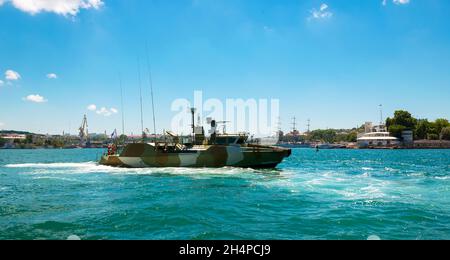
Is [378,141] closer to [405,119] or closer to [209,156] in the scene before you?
[405,119]

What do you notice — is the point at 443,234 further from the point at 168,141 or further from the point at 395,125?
the point at 395,125

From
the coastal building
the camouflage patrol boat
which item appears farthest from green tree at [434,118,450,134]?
the camouflage patrol boat

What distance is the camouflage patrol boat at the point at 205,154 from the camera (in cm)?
3684

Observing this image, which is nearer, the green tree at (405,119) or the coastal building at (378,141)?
the coastal building at (378,141)

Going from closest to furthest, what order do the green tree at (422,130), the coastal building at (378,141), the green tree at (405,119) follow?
1. the coastal building at (378,141)
2. the green tree at (422,130)
3. the green tree at (405,119)

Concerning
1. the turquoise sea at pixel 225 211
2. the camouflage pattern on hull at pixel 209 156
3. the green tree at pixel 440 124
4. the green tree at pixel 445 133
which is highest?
the green tree at pixel 440 124

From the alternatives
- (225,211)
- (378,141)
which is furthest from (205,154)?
(378,141)

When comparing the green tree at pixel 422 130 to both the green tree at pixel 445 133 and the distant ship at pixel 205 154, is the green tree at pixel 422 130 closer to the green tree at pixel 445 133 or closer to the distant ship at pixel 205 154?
the green tree at pixel 445 133

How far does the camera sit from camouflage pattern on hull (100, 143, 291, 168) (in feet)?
121

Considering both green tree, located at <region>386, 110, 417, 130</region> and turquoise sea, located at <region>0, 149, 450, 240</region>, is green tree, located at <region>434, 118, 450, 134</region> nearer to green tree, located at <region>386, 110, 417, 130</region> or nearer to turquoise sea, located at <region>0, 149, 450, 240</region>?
green tree, located at <region>386, 110, 417, 130</region>

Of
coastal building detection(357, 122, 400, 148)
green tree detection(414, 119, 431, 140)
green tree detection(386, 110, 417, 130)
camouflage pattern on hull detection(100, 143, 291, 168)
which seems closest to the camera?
camouflage pattern on hull detection(100, 143, 291, 168)

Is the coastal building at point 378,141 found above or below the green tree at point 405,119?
below

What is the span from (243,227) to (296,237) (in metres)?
2.00

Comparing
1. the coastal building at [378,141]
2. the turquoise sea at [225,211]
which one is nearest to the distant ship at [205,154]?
the turquoise sea at [225,211]
